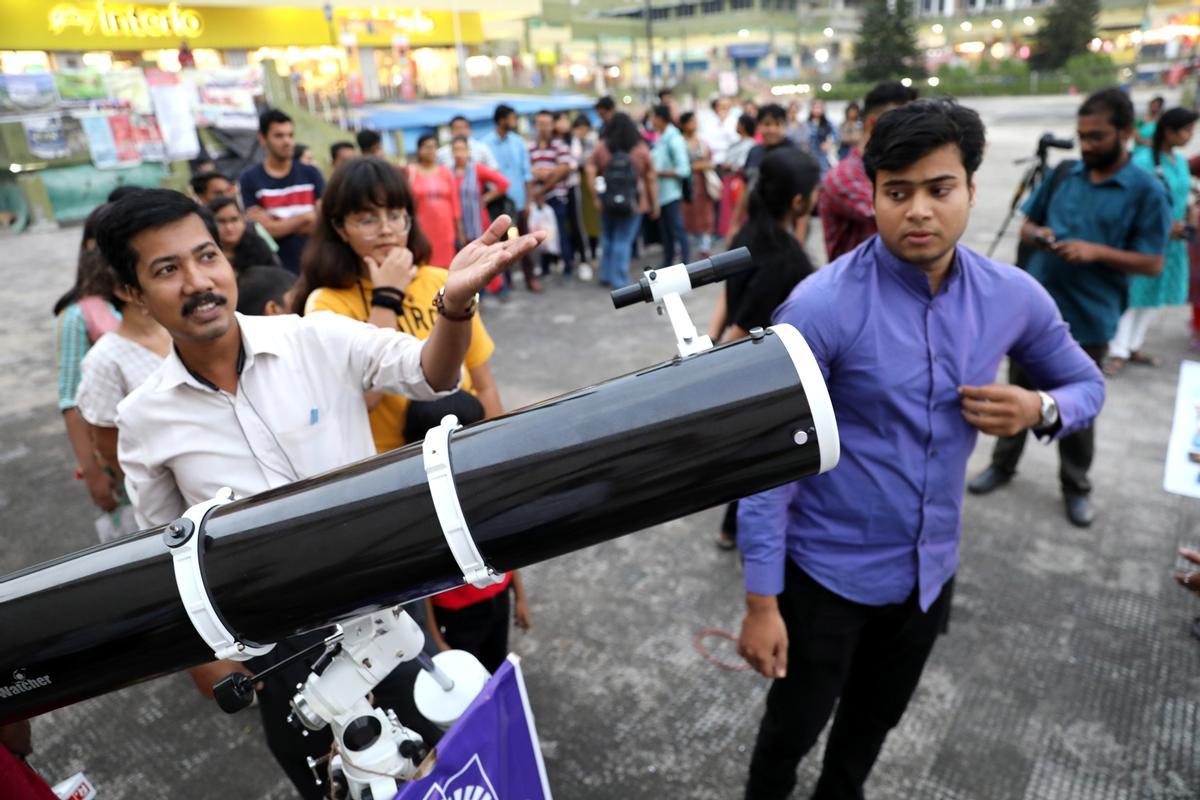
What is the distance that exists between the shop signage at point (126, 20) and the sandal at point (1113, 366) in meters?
21.9

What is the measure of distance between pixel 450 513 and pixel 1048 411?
145cm

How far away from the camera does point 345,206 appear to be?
86.7 inches

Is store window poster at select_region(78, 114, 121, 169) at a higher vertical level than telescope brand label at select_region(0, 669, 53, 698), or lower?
higher

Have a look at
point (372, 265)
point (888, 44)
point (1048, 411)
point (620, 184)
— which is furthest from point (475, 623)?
point (888, 44)

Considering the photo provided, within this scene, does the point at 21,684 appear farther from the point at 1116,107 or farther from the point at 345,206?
the point at 1116,107

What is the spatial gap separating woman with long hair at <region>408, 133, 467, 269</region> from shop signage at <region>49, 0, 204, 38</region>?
1699 cm

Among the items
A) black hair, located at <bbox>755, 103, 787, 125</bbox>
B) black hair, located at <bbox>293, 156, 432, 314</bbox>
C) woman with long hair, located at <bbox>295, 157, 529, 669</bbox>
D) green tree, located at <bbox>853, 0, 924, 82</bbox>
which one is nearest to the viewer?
woman with long hair, located at <bbox>295, 157, 529, 669</bbox>

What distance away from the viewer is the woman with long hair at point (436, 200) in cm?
604

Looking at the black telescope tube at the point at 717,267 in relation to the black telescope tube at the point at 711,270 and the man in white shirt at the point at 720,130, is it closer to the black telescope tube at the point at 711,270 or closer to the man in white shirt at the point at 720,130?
the black telescope tube at the point at 711,270

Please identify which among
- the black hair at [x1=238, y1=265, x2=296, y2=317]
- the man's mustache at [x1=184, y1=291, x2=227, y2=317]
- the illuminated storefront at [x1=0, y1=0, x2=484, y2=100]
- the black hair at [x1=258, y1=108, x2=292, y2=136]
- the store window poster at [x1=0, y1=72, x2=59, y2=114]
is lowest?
the black hair at [x1=238, y1=265, x2=296, y2=317]

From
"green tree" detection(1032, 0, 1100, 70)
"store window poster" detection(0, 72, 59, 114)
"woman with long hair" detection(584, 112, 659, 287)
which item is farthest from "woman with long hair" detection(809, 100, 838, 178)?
"green tree" detection(1032, 0, 1100, 70)

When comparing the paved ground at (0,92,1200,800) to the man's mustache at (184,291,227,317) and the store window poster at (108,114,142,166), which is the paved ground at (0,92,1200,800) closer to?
the man's mustache at (184,291,227,317)

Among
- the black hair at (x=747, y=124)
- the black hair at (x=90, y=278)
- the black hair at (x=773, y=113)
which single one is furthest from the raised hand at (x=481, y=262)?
the black hair at (x=747, y=124)

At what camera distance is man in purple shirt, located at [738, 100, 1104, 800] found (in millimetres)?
1592
